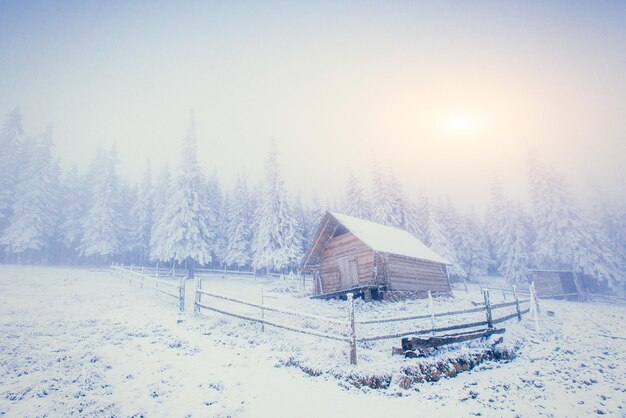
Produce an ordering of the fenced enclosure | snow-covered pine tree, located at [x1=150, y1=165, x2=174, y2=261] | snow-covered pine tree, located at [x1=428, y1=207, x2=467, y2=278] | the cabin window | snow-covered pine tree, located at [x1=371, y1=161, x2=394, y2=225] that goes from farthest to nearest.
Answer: snow-covered pine tree, located at [x1=428, y1=207, x2=467, y2=278], snow-covered pine tree, located at [x1=371, y1=161, x2=394, y2=225], snow-covered pine tree, located at [x1=150, y1=165, x2=174, y2=261], the cabin window, the fenced enclosure

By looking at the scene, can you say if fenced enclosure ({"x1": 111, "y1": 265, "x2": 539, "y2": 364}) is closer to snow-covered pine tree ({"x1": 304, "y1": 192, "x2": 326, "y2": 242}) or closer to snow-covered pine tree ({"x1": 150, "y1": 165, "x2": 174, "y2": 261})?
snow-covered pine tree ({"x1": 150, "y1": 165, "x2": 174, "y2": 261})

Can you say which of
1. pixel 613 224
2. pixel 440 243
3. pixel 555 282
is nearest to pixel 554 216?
pixel 555 282

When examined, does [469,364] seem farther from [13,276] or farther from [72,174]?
[72,174]

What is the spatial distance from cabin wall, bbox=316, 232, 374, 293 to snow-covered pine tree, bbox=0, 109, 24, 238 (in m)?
38.5

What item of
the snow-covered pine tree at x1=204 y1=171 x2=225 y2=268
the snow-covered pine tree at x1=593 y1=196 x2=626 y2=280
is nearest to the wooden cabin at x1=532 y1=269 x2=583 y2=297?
the snow-covered pine tree at x1=593 y1=196 x2=626 y2=280

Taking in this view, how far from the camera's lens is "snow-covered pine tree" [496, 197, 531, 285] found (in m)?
38.6

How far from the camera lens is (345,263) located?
23.9 meters

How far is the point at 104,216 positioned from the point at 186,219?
1413 cm

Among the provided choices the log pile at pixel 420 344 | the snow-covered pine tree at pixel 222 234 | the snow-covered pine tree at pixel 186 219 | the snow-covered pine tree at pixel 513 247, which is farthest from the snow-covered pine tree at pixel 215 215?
the snow-covered pine tree at pixel 513 247

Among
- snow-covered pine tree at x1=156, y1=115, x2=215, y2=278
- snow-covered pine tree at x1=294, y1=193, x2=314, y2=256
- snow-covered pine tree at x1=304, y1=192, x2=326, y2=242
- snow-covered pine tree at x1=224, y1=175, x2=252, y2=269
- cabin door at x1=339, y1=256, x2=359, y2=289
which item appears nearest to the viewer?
cabin door at x1=339, y1=256, x2=359, y2=289

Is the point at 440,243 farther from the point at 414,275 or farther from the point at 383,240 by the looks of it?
Answer: the point at 383,240

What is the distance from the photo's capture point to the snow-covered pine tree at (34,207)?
33.6m

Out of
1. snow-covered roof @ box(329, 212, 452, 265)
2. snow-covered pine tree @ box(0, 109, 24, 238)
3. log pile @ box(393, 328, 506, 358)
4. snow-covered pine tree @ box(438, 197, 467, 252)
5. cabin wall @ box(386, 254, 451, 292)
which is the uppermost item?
snow-covered pine tree @ box(0, 109, 24, 238)

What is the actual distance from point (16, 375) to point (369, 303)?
17.2m
